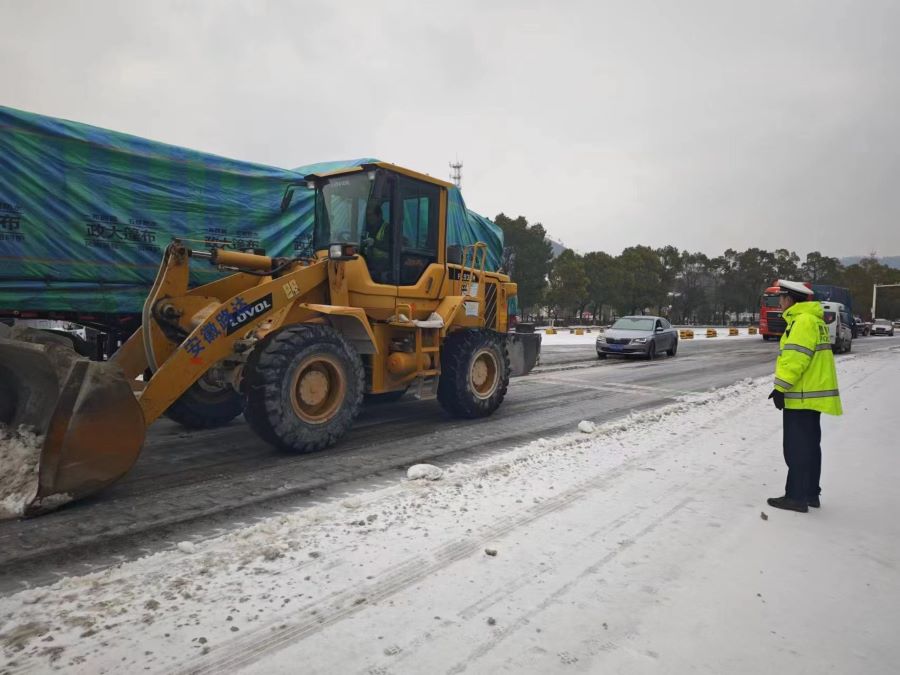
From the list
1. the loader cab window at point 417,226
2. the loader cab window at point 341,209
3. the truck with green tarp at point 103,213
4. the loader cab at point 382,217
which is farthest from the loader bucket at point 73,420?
the loader cab window at point 417,226

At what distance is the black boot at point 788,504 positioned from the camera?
4.09 m

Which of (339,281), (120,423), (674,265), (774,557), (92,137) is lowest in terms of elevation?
(774,557)

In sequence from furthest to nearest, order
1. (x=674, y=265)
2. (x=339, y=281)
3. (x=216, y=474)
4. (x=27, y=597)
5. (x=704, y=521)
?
1. (x=674, y=265)
2. (x=339, y=281)
3. (x=216, y=474)
4. (x=704, y=521)
5. (x=27, y=597)

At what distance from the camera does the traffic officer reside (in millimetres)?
4020

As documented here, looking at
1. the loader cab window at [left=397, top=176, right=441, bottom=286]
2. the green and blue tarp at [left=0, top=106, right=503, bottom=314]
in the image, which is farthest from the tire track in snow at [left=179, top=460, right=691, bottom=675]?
the green and blue tarp at [left=0, top=106, right=503, bottom=314]

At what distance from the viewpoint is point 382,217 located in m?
6.35

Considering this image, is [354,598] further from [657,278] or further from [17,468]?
[657,278]

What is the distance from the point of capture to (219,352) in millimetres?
4883

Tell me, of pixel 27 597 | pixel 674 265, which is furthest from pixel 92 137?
pixel 674 265

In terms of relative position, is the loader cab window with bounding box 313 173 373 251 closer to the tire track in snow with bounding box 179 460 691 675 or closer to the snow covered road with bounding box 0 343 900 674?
the snow covered road with bounding box 0 343 900 674

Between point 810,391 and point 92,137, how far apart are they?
768 cm

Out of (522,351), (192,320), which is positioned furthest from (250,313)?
(522,351)

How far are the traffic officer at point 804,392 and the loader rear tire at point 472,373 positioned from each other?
3.81 meters

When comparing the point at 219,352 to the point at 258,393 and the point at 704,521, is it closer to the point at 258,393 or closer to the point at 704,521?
the point at 258,393
